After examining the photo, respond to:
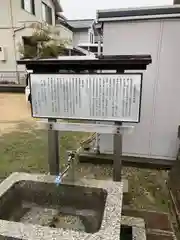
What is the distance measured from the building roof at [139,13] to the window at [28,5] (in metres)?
12.2

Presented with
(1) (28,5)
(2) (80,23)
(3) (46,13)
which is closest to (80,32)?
(2) (80,23)

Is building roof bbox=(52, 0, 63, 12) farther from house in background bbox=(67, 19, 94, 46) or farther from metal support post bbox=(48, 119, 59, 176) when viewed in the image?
metal support post bbox=(48, 119, 59, 176)

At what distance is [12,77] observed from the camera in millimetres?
14211

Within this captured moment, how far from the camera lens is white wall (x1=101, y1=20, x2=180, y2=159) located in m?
3.58

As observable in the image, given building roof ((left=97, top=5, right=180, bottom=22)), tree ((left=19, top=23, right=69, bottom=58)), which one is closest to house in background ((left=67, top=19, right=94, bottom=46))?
tree ((left=19, top=23, right=69, bottom=58))

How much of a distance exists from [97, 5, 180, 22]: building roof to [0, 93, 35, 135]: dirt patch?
4.29m

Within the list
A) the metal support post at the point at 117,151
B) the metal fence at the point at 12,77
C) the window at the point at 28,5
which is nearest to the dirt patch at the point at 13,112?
the metal fence at the point at 12,77

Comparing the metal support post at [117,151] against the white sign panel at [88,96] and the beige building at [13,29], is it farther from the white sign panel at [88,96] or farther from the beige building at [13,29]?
the beige building at [13,29]

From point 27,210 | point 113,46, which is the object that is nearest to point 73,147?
point 113,46

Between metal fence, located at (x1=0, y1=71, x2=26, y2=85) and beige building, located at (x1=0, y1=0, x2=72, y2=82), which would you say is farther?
metal fence, located at (x1=0, y1=71, x2=26, y2=85)

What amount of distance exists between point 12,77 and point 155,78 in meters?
12.3

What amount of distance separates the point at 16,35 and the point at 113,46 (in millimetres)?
11967

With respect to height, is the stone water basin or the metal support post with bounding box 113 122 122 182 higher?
the metal support post with bounding box 113 122 122 182

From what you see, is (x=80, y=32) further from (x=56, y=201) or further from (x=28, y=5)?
(x=56, y=201)
